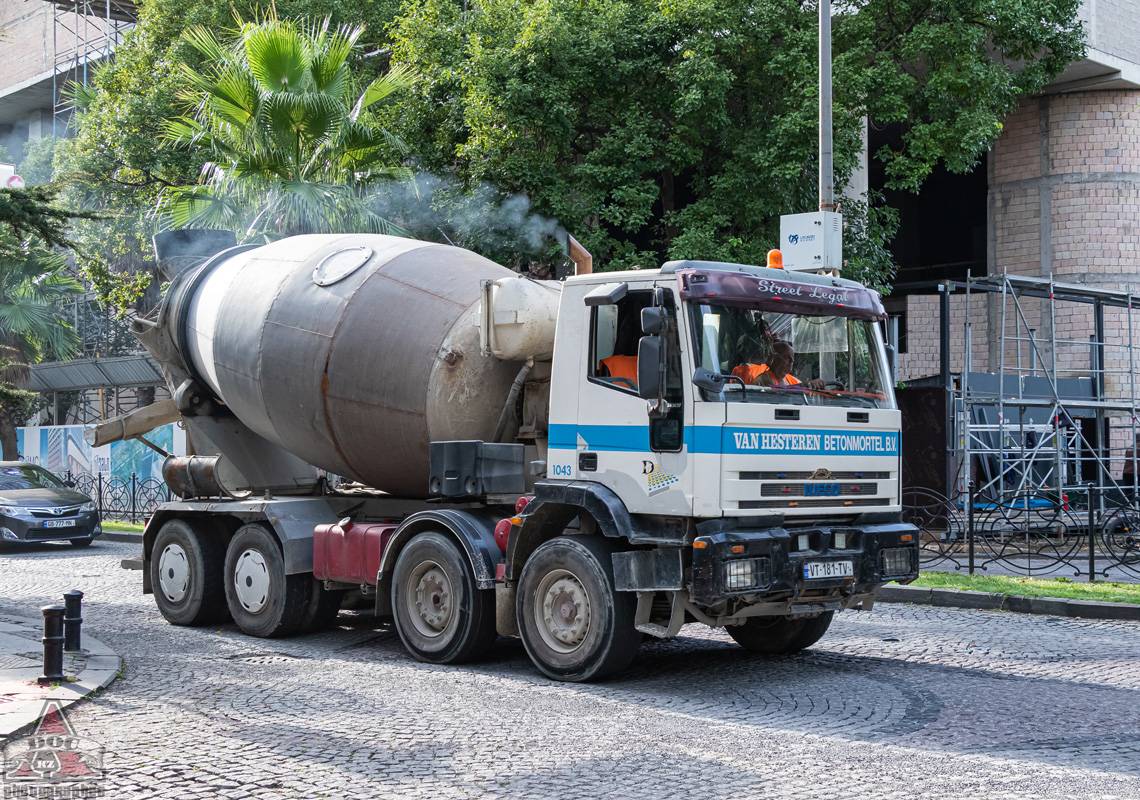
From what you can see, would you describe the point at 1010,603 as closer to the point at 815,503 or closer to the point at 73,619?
the point at 815,503

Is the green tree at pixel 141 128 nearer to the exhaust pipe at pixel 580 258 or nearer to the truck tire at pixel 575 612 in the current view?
the exhaust pipe at pixel 580 258

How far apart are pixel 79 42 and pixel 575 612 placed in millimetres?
40387

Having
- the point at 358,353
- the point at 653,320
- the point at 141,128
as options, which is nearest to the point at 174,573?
the point at 358,353

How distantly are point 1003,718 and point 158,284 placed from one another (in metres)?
9.11

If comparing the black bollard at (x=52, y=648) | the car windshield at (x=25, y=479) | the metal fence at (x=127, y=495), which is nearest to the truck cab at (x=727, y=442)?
the black bollard at (x=52, y=648)

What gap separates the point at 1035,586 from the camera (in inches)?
512

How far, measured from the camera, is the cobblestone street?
5680 millimetres

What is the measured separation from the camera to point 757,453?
7.73 m

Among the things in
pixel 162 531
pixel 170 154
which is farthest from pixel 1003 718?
pixel 170 154

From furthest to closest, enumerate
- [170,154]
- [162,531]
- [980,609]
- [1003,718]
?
1. [170,154]
2. [980,609]
3. [162,531]
4. [1003,718]

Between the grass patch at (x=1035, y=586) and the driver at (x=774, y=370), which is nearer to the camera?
the driver at (x=774, y=370)

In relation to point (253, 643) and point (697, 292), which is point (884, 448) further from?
point (253, 643)

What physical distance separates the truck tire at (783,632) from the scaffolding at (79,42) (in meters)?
30.2

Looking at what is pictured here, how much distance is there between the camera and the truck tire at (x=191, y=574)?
1098cm
